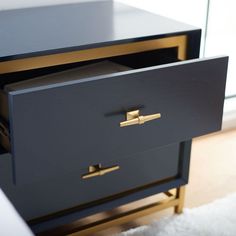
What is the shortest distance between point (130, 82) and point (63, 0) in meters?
0.49

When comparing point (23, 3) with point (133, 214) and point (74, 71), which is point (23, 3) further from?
point (133, 214)

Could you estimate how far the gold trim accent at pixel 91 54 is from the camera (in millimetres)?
906

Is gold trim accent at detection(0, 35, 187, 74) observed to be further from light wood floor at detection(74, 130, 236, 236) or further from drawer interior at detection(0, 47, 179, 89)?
light wood floor at detection(74, 130, 236, 236)

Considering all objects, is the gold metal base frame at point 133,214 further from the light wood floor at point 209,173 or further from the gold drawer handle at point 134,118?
the gold drawer handle at point 134,118

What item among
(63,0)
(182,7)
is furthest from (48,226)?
(182,7)

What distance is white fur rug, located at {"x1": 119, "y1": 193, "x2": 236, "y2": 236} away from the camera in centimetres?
123

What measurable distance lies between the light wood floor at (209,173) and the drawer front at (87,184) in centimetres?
17

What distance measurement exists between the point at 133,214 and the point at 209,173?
1.37 ft

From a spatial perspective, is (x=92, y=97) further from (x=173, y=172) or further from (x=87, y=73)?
(x=173, y=172)

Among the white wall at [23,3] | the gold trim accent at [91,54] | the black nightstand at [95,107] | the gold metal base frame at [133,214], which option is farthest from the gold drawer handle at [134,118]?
the white wall at [23,3]

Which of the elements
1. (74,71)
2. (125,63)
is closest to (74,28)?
(74,71)

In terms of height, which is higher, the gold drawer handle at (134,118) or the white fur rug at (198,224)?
the gold drawer handle at (134,118)

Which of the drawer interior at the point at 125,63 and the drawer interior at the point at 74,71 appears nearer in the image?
the drawer interior at the point at 74,71

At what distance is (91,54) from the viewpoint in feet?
→ 3.20
